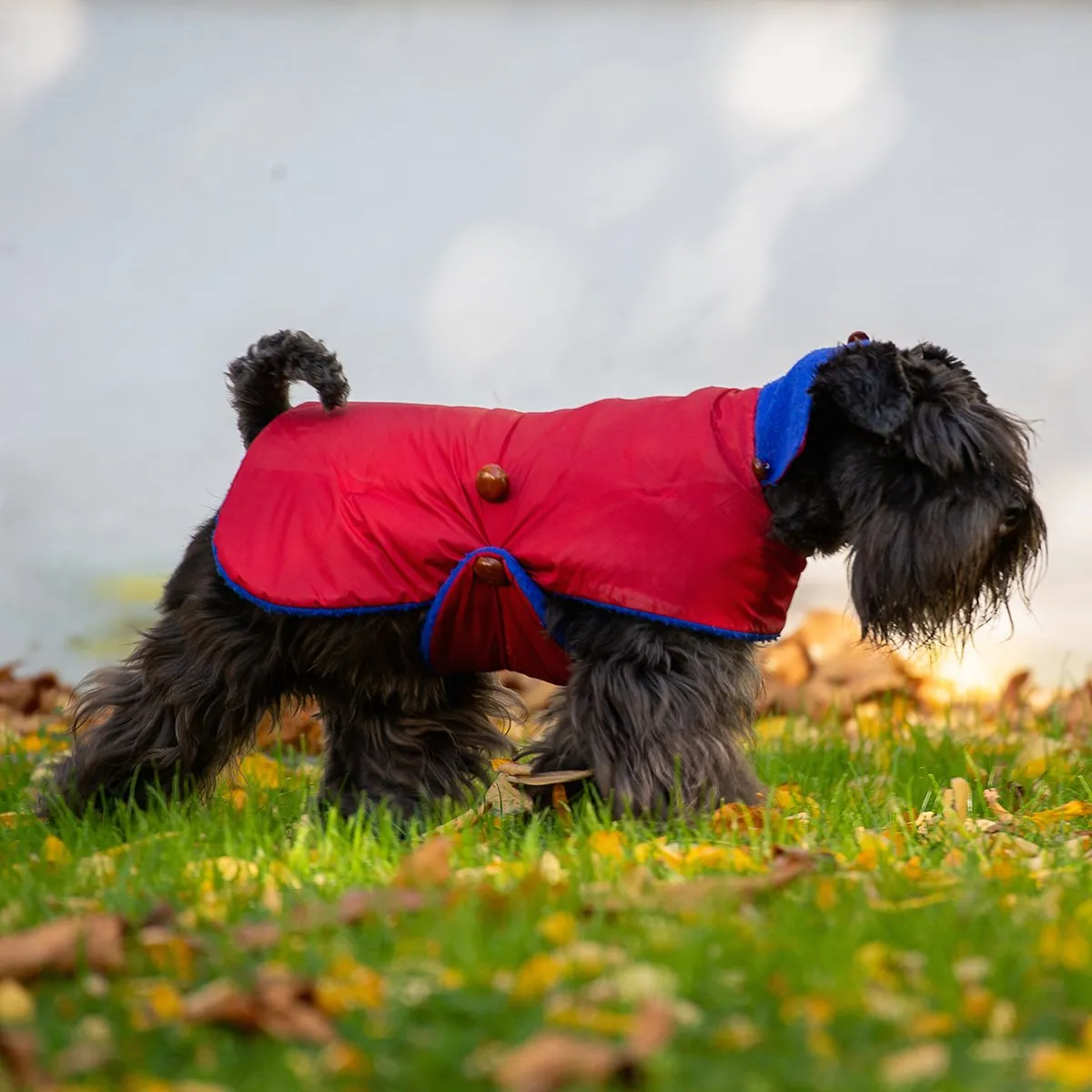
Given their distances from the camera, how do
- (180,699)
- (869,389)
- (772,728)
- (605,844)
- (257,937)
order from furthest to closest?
1. (772,728)
2. (180,699)
3. (869,389)
4. (605,844)
5. (257,937)

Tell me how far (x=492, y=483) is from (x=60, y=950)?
65.5 inches

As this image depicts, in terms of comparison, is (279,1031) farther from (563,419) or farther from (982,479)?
(982,479)

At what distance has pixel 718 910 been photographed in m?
2.55

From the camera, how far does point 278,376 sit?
395 centimetres

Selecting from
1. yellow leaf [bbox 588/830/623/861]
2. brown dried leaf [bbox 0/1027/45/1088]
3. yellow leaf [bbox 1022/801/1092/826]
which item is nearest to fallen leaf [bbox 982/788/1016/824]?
yellow leaf [bbox 1022/801/1092/826]

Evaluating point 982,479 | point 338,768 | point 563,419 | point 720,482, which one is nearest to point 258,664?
point 338,768

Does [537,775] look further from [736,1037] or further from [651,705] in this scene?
[736,1037]

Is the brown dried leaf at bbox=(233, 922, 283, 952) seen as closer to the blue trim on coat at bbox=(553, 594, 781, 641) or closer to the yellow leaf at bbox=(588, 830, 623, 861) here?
the yellow leaf at bbox=(588, 830, 623, 861)

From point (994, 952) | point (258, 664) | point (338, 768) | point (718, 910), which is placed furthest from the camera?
point (338, 768)

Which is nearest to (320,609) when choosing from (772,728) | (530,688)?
(772,728)

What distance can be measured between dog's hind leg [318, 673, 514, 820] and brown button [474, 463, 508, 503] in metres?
0.60

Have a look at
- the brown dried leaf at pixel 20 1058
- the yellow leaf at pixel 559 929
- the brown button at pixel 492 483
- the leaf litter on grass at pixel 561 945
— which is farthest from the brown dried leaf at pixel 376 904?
the brown button at pixel 492 483

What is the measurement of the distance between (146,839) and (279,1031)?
1.35 meters

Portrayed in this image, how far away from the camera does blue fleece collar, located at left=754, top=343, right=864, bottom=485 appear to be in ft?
11.2
